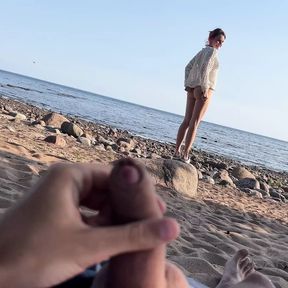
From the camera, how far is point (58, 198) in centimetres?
91

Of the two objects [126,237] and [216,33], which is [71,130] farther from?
[126,237]

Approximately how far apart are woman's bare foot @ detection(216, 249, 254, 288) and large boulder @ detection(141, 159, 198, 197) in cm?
315

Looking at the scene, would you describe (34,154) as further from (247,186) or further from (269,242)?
(247,186)

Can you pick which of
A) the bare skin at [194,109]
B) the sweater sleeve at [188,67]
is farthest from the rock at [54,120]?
the bare skin at [194,109]

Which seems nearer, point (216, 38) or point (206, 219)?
point (206, 219)

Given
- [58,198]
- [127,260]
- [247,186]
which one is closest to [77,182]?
[58,198]

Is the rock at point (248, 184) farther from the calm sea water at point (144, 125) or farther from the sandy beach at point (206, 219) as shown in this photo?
the calm sea water at point (144, 125)

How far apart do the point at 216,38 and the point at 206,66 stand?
372 mm

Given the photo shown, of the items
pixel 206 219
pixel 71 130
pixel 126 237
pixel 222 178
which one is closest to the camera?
pixel 126 237

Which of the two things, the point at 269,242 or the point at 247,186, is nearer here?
the point at 269,242

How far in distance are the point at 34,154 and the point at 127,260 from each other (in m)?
4.83

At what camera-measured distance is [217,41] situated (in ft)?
19.1

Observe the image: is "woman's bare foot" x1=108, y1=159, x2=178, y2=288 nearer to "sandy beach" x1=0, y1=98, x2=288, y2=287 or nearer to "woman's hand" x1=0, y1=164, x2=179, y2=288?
"woman's hand" x1=0, y1=164, x2=179, y2=288

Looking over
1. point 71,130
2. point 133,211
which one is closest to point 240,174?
point 71,130
